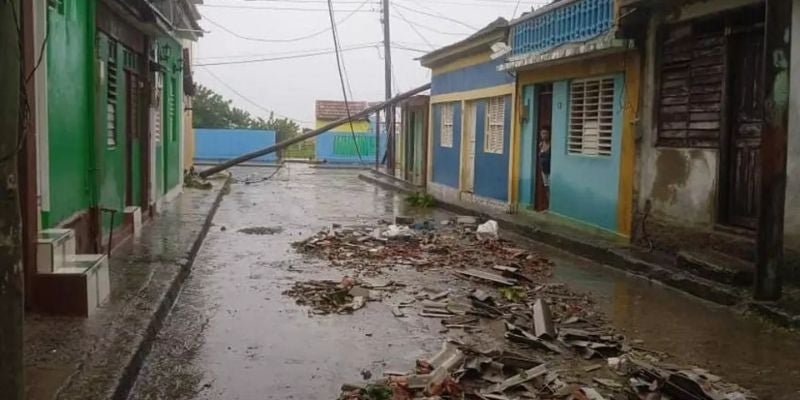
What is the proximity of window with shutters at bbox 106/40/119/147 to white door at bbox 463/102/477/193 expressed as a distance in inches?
425

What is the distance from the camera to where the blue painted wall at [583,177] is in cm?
1320

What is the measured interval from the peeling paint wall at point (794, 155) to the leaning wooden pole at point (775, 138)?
1.31ft

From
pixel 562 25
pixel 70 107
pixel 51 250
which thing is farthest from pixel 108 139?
pixel 562 25

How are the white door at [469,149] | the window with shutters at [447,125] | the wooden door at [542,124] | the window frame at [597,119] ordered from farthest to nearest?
the window with shutters at [447,125]
the white door at [469,149]
the wooden door at [542,124]
the window frame at [597,119]

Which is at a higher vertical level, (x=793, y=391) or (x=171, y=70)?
(x=171, y=70)

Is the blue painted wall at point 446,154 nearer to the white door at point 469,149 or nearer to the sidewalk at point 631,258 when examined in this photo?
the white door at point 469,149

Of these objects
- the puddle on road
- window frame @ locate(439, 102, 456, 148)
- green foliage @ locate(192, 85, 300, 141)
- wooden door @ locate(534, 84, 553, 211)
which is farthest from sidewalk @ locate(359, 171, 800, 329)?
green foliage @ locate(192, 85, 300, 141)

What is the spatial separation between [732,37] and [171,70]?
13.1m

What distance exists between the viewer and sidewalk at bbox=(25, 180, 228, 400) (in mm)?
5277

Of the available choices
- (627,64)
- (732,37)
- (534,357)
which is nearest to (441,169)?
(627,64)

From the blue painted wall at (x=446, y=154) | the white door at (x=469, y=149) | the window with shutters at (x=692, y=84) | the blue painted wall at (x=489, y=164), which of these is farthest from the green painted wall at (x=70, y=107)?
the blue painted wall at (x=446, y=154)

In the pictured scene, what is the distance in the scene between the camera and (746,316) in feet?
27.6

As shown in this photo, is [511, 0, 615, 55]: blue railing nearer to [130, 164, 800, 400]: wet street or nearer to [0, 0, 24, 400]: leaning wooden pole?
[130, 164, 800, 400]: wet street

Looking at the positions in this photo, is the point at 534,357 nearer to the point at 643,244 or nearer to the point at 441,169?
the point at 643,244
